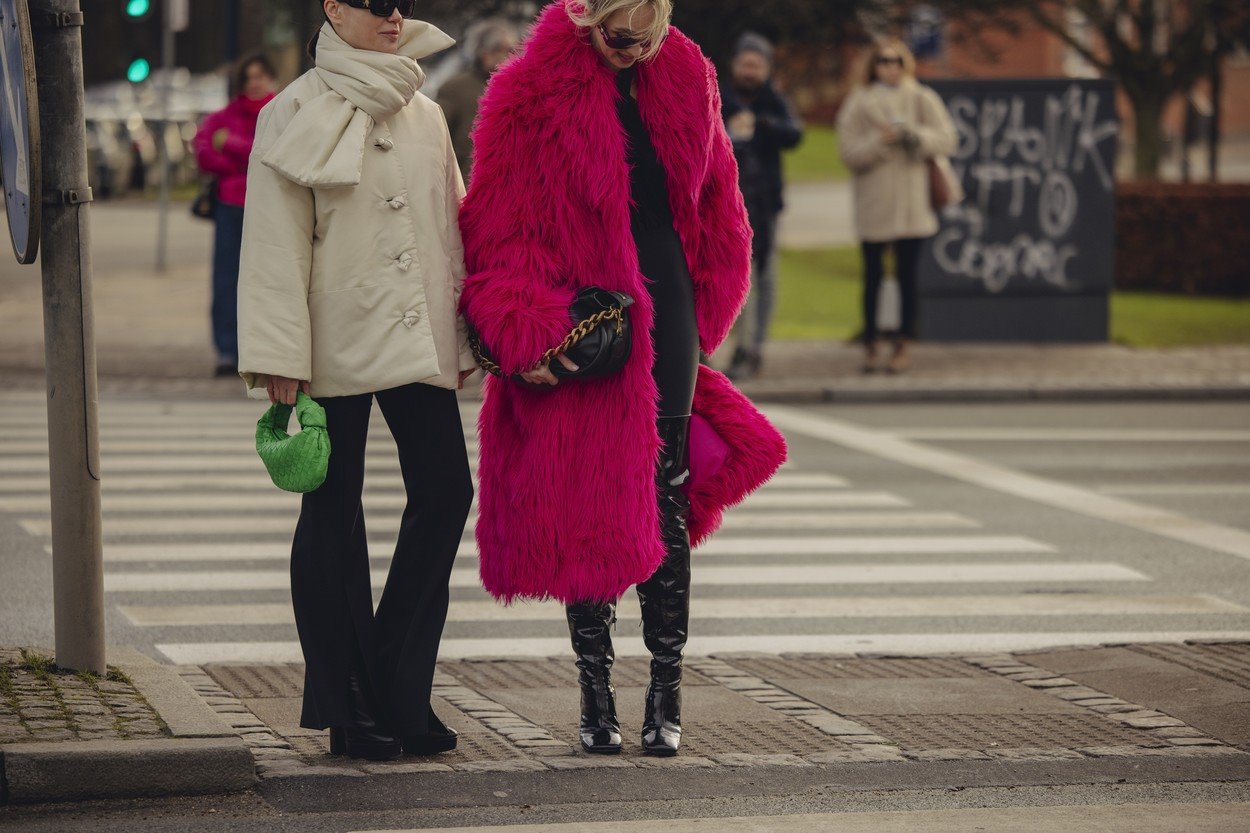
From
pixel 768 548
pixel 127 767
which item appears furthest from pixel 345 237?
pixel 768 548

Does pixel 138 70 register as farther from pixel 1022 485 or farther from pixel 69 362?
pixel 69 362

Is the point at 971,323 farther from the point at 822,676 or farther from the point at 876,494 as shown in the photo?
the point at 822,676

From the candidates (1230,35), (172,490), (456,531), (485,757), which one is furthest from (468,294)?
(1230,35)

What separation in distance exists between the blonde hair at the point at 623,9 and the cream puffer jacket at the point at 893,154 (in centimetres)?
897

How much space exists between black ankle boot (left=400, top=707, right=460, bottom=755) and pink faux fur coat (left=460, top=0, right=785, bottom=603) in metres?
0.35

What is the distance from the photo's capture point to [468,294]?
4.98 meters

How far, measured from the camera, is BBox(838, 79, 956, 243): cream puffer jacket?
13.9m

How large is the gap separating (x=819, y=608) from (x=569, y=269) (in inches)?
103

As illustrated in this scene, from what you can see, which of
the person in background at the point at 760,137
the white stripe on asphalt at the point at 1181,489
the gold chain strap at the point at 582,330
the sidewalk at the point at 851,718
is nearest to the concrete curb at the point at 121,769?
the sidewalk at the point at 851,718

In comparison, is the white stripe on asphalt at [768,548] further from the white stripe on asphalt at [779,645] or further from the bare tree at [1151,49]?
the bare tree at [1151,49]

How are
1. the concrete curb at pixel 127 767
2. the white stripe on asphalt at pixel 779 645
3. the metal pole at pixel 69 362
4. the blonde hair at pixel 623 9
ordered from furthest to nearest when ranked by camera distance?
the white stripe on asphalt at pixel 779 645 < the metal pole at pixel 69 362 < the blonde hair at pixel 623 9 < the concrete curb at pixel 127 767

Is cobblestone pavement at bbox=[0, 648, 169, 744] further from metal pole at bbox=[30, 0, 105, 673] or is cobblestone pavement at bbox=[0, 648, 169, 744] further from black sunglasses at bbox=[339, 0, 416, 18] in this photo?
black sunglasses at bbox=[339, 0, 416, 18]

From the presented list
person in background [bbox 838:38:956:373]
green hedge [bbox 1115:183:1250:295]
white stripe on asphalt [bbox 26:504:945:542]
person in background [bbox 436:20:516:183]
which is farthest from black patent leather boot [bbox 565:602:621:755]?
green hedge [bbox 1115:183:1250:295]

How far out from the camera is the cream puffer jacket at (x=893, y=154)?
545 inches
